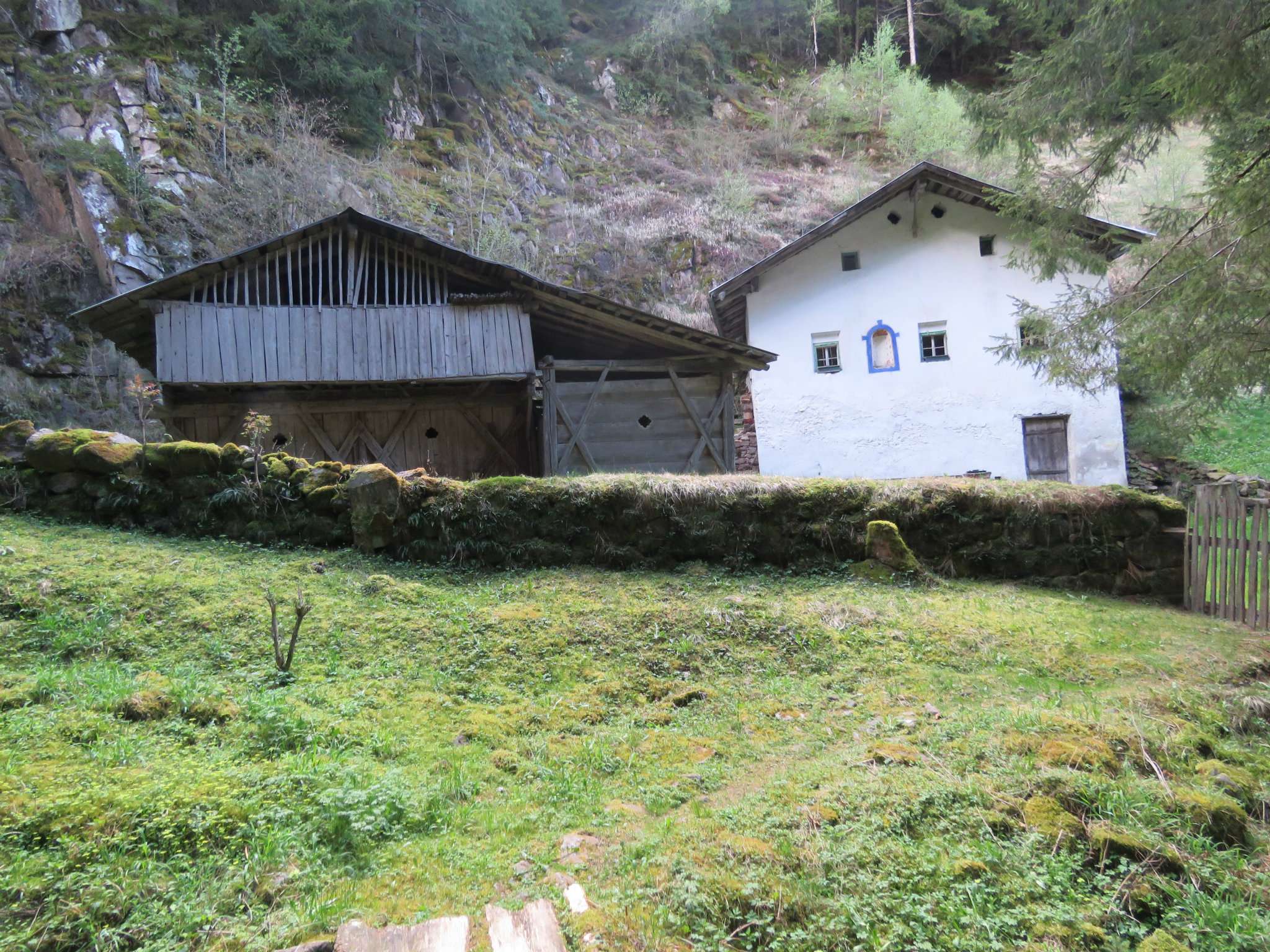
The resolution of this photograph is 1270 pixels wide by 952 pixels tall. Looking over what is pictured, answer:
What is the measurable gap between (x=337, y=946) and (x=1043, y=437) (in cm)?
2084

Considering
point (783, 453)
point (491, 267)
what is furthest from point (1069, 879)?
point (783, 453)

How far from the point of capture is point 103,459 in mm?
8477

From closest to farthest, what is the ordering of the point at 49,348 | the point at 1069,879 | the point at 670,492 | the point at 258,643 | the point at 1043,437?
the point at 1069,879 < the point at 258,643 < the point at 670,492 < the point at 49,348 < the point at 1043,437

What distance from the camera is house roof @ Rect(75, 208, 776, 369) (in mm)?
11977

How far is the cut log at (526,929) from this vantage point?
2471 mm

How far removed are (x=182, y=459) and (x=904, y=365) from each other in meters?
17.3

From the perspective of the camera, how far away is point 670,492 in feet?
29.5

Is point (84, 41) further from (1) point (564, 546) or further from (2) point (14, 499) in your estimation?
(1) point (564, 546)

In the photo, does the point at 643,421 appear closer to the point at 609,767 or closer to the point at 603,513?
the point at 603,513

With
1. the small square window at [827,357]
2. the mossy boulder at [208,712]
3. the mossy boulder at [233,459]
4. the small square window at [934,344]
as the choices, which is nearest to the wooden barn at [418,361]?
the mossy boulder at [233,459]

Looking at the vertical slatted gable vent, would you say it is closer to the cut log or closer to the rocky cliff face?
the rocky cliff face

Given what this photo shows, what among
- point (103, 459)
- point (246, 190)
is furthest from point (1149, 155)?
point (246, 190)

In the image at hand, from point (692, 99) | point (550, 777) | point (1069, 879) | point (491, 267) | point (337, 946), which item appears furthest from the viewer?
point (692, 99)

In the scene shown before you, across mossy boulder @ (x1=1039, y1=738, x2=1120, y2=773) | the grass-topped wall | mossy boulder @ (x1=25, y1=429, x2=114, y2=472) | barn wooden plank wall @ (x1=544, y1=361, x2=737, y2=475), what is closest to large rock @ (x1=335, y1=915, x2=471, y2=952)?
mossy boulder @ (x1=1039, y1=738, x2=1120, y2=773)
